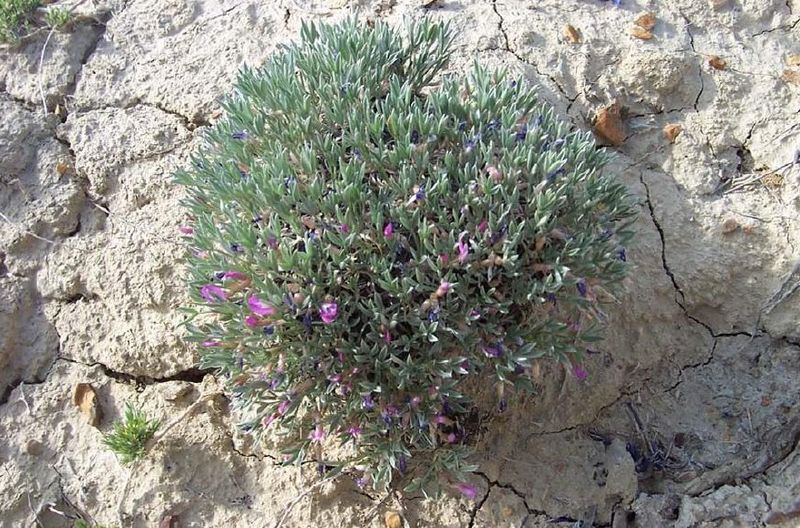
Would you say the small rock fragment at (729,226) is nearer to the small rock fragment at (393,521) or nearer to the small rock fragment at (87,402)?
the small rock fragment at (393,521)

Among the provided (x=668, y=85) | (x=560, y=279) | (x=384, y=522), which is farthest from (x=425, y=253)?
(x=668, y=85)

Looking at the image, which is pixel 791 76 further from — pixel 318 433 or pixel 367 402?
pixel 318 433

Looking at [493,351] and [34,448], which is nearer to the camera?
[493,351]

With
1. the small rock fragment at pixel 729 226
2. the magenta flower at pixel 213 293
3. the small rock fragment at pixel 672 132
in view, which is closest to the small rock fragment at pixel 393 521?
the magenta flower at pixel 213 293

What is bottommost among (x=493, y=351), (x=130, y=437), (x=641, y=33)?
(x=130, y=437)

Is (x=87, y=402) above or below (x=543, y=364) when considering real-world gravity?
below

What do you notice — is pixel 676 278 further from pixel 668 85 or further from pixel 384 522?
pixel 384 522

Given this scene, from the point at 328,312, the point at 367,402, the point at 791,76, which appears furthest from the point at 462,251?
the point at 791,76

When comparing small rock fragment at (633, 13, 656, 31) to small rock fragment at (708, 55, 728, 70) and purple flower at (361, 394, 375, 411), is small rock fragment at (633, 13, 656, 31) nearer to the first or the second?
small rock fragment at (708, 55, 728, 70)
